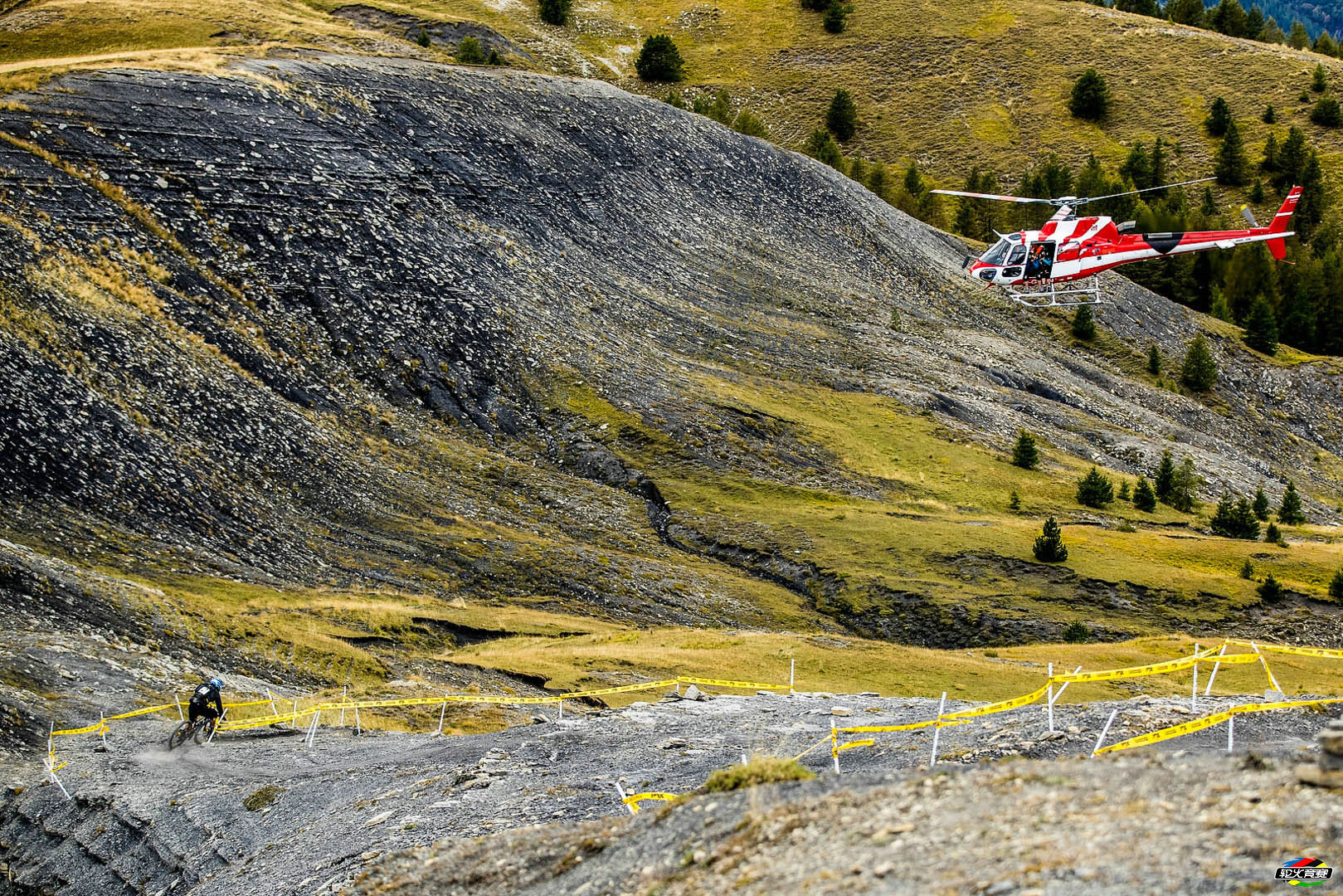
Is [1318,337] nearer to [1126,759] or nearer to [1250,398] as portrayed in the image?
[1250,398]


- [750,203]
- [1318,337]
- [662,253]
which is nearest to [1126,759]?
[662,253]

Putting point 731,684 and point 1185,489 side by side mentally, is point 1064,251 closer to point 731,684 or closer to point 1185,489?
point 1185,489

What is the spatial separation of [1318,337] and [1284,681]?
90890 millimetres

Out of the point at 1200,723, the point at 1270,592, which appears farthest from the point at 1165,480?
the point at 1200,723

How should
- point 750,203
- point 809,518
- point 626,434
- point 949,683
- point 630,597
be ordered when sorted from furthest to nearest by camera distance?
point 750,203
point 626,434
point 809,518
point 630,597
point 949,683

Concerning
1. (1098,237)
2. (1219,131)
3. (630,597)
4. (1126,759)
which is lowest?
(630,597)

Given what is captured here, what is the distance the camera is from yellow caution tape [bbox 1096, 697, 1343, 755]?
18125mm

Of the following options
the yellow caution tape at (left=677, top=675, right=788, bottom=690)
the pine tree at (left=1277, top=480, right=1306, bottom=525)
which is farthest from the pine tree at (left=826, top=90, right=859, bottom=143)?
the yellow caution tape at (left=677, top=675, right=788, bottom=690)

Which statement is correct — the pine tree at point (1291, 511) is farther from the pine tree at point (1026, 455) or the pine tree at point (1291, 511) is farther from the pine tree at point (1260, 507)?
the pine tree at point (1026, 455)

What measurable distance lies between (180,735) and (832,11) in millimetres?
139185

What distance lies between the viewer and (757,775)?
50.0 feet

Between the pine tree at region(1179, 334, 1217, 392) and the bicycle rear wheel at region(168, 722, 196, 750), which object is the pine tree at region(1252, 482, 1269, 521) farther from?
the bicycle rear wheel at region(168, 722, 196, 750)

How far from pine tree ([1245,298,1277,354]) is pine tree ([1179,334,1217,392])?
37.4 ft

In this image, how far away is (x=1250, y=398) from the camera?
9819 cm
